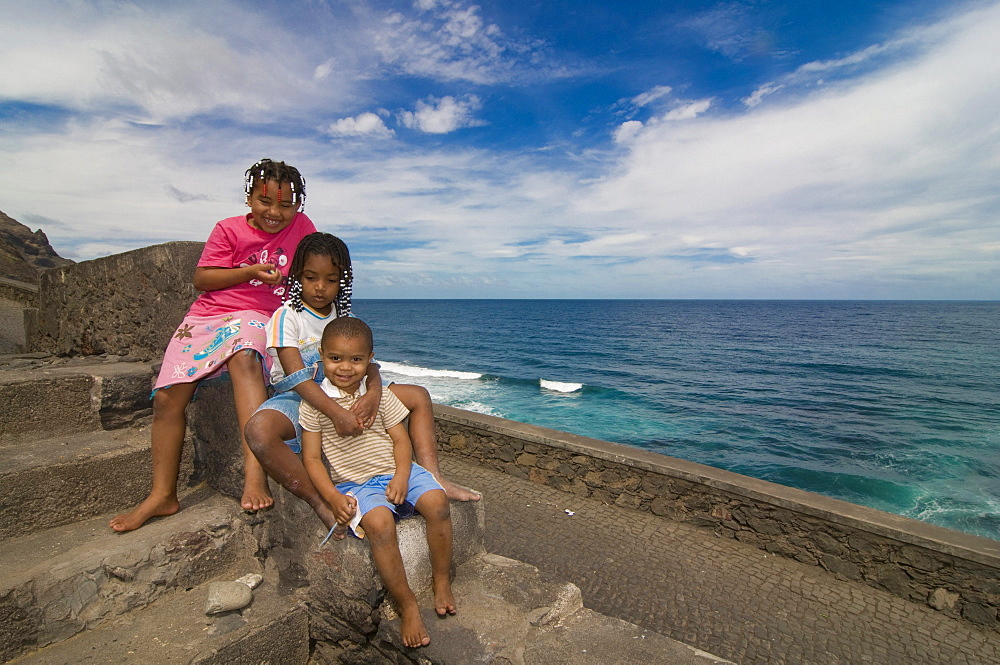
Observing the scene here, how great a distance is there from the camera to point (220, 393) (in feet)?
9.10

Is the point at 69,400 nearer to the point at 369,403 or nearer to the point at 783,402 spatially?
the point at 369,403

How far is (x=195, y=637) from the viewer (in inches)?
78.4

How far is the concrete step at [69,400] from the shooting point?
2.81 metres

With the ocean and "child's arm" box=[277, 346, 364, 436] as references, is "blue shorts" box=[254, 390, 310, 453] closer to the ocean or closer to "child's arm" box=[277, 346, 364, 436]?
"child's arm" box=[277, 346, 364, 436]

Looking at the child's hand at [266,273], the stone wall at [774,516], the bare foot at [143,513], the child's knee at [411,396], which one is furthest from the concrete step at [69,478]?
the stone wall at [774,516]

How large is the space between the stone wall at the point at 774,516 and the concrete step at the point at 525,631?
350 cm

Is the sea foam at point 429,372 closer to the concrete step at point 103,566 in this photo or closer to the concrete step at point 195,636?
the concrete step at point 103,566

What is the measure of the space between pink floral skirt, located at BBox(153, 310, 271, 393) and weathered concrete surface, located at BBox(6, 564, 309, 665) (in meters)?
0.97

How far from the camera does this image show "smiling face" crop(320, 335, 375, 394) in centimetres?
217

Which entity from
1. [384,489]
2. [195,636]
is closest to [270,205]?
[384,489]

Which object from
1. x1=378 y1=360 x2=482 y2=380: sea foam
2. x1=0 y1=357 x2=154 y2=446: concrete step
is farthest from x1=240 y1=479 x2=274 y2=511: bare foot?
x1=378 y1=360 x2=482 y2=380: sea foam

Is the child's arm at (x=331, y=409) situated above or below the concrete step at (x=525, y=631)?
above

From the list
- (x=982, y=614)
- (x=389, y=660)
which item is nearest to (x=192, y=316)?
(x=389, y=660)

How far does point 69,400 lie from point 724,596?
4849mm
